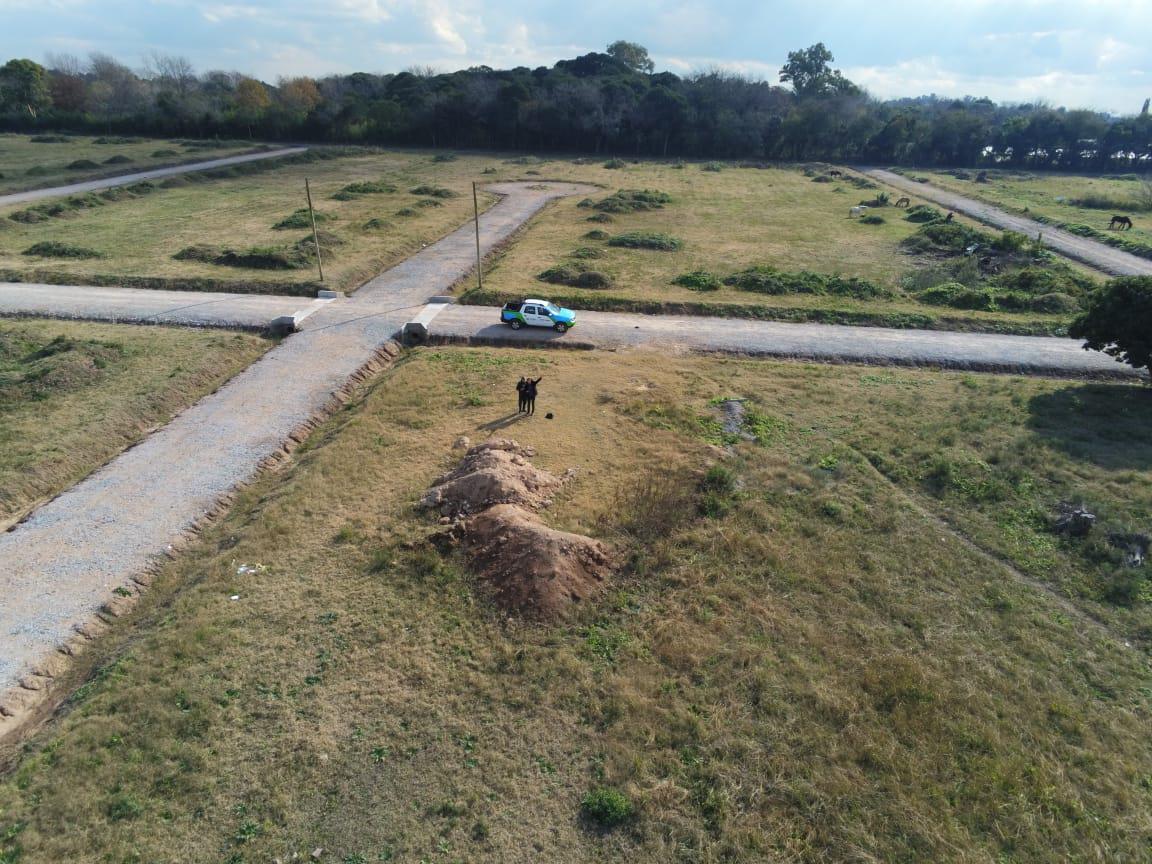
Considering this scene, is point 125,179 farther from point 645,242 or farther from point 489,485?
point 489,485

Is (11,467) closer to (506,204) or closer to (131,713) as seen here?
(131,713)

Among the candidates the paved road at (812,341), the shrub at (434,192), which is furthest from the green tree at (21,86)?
the paved road at (812,341)

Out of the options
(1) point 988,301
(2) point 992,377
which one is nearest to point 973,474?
(2) point 992,377

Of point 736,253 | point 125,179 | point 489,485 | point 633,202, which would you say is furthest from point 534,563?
point 125,179

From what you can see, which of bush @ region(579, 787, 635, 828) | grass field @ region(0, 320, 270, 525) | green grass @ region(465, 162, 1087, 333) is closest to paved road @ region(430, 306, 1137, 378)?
green grass @ region(465, 162, 1087, 333)

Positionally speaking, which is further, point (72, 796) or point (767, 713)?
point (767, 713)

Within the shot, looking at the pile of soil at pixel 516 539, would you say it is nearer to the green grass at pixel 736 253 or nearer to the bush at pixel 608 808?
the bush at pixel 608 808

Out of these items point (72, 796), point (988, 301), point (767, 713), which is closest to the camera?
point (72, 796)
